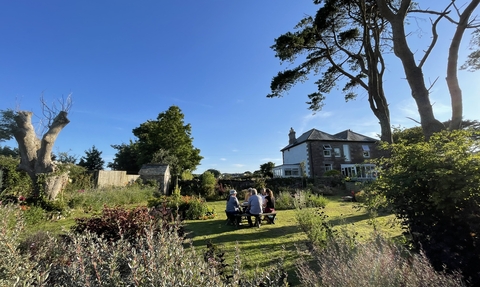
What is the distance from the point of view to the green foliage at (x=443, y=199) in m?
2.71

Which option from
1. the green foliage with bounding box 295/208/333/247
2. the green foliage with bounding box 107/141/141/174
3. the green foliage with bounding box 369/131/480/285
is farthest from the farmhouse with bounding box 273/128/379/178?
the green foliage with bounding box 369/131/480/285

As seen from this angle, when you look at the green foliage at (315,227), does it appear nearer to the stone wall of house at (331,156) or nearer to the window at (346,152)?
the stone wall of house at (331,156)

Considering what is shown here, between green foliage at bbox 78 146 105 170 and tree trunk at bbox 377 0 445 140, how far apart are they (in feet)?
105

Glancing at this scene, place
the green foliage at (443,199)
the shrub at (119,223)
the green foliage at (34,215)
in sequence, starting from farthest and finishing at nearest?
1. the green foliage at (34,215)
2. the shrub at (119,223)
3. the green foliage at (443,199)

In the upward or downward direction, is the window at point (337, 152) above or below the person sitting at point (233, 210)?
above

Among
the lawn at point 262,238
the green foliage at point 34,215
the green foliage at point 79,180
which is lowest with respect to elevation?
the lawn at point 262,238

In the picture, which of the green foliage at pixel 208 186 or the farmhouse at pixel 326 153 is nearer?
the green foliage at pixel 208 186

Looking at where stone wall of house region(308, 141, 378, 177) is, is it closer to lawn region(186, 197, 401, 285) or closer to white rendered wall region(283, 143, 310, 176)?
white rendered wall region(283, 143, 310, 176)

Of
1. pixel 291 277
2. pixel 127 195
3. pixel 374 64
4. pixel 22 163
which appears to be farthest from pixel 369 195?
pixel 22 163

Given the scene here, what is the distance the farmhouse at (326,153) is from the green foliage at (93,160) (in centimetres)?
2336

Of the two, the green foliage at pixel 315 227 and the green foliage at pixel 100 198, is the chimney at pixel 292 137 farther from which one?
the green foliage at pixel 315 227

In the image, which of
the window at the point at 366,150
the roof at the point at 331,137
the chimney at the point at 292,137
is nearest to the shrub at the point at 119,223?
the roof at the point at 331,137

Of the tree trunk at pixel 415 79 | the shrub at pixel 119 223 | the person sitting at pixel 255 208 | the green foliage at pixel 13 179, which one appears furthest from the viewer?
the green foliage at pixel 13 179

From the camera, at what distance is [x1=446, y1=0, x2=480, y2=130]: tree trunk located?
5512 millimetres
